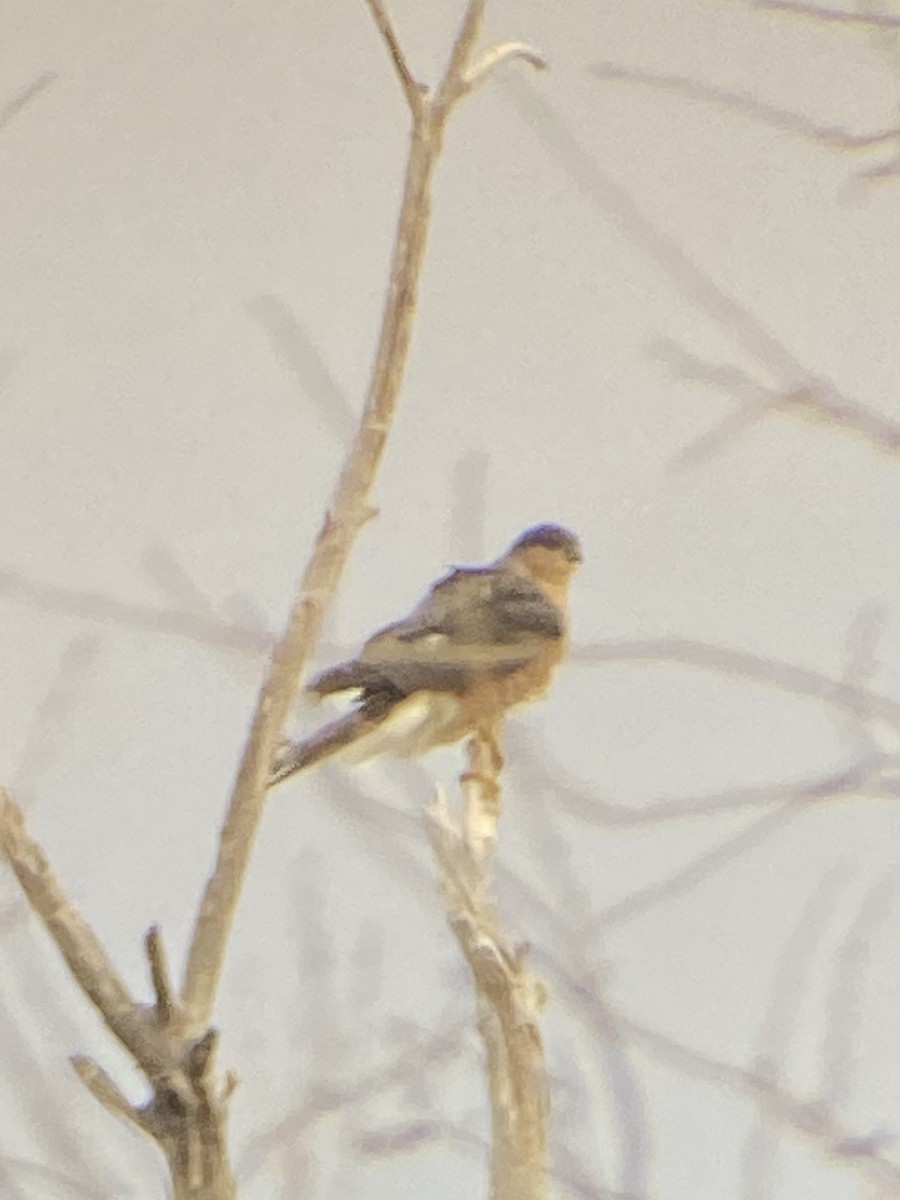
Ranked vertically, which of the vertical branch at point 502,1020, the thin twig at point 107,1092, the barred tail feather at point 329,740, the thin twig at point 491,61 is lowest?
the vertical branch at point 502,1020

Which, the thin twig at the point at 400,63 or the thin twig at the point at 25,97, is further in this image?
the thin twig at the point at 25,97

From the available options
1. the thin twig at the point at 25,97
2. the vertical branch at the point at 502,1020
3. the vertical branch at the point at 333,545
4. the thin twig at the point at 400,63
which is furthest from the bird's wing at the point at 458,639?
the thin twig at the point at 25,97

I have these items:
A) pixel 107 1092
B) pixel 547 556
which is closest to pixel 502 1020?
pixel 107 1092

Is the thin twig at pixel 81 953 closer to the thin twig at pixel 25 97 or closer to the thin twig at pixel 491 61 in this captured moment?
the thin twig at pixel 491 61

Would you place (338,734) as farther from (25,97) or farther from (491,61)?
(25,97)

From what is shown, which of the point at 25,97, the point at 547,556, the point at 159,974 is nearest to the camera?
the point at 159,974

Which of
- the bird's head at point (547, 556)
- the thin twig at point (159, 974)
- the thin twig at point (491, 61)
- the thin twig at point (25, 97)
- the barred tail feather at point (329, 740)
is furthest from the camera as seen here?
the thin twig at point (25, 97)
